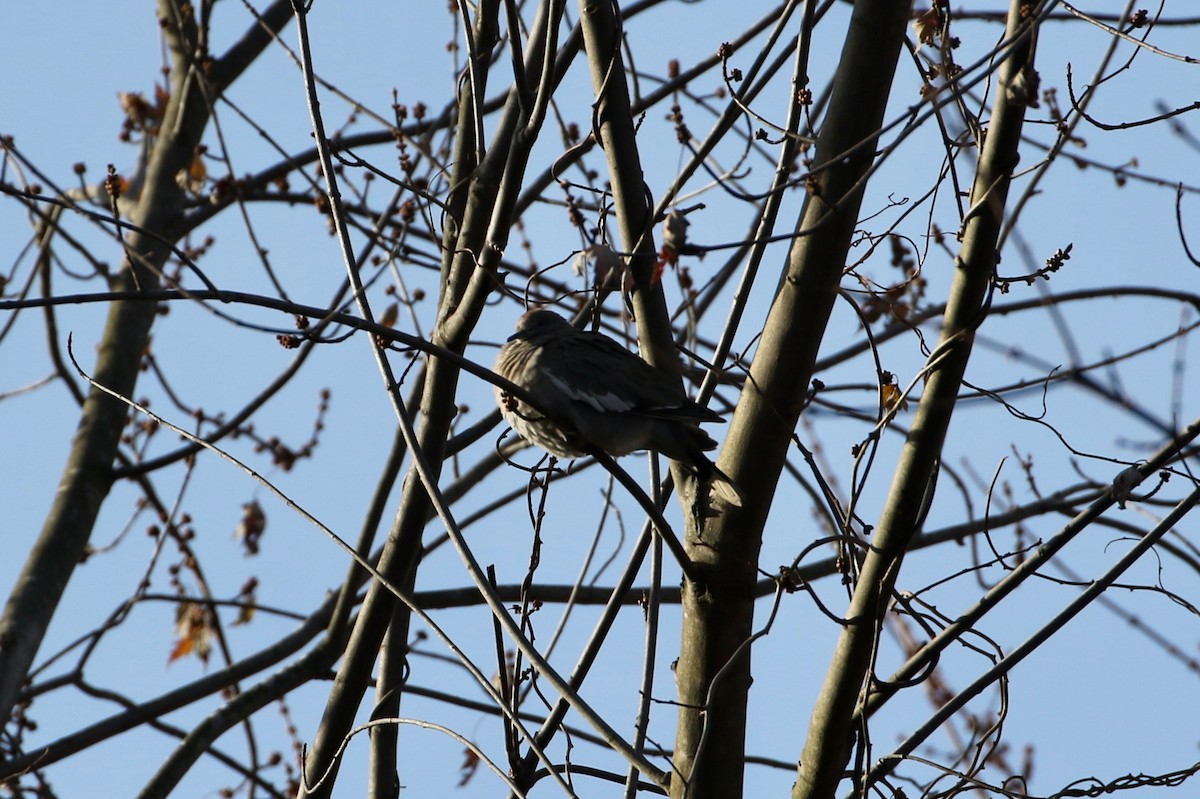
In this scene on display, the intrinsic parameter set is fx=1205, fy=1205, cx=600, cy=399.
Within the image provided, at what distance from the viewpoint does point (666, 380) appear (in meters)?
3.67

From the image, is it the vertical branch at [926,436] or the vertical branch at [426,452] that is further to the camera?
the vertical branch at [426,452]

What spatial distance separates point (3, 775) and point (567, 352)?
2.78m

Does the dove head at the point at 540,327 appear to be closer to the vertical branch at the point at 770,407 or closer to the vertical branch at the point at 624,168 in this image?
the vertical branch at the point at 624,168

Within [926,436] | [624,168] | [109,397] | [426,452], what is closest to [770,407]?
[926,436]

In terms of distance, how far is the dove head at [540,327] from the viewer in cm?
440

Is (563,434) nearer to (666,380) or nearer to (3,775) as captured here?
(666,380)

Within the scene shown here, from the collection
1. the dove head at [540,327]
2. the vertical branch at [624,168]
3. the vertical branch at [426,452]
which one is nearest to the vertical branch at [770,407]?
the vertical branch at [624,168]

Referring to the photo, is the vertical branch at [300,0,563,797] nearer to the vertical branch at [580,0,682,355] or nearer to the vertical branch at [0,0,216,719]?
the vertical branch at [580,0,682,355]

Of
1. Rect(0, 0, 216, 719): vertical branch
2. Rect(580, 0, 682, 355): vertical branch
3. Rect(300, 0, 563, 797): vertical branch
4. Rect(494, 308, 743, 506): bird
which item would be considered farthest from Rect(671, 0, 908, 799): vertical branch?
Rect(0, 0, 216, 719): vertical branch

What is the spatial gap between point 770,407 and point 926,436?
15.5 inches

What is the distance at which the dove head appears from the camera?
173 inches

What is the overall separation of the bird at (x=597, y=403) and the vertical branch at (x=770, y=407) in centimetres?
21

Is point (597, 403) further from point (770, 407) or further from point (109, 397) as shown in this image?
point (109, 397)

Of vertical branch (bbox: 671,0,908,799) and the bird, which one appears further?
the bird
